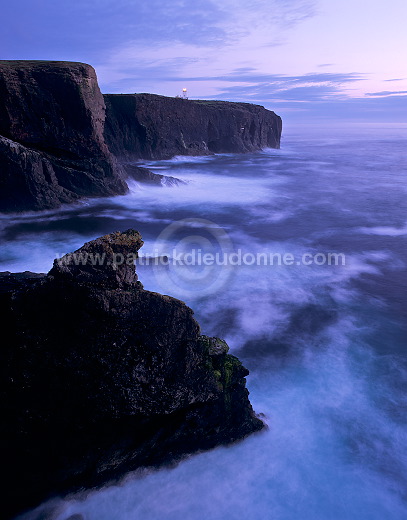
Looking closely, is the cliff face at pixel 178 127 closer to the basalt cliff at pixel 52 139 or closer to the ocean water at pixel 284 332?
the basalt cliff at pixel 52 139

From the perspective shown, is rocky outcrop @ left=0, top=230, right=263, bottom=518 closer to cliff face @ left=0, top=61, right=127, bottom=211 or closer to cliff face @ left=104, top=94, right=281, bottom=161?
cliff face @ left=0, top=61, right=127, bottom=211

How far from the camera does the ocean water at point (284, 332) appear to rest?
5383mm

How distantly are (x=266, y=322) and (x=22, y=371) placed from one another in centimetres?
667

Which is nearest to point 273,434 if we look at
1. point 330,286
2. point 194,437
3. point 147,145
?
point 194,437

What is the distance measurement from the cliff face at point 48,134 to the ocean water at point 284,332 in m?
1.19

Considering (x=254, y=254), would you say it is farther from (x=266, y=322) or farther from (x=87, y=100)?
(x=87, y=100)

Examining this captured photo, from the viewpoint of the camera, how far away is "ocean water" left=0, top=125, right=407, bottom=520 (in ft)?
17.7

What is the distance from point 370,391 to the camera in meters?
7.71

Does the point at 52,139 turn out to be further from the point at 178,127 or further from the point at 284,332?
the point at 178,127

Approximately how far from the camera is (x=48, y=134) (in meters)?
18.6

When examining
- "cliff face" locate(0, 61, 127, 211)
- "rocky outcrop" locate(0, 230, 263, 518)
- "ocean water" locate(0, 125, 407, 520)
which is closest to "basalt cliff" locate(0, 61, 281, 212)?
"cliff face" locate(0, 61, 127, 211)

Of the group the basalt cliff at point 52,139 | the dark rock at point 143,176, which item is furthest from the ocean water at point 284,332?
the dark rock at point 143,176

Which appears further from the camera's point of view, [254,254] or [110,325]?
[254,254]

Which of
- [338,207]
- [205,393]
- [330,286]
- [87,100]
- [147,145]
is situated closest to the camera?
[205,393]
